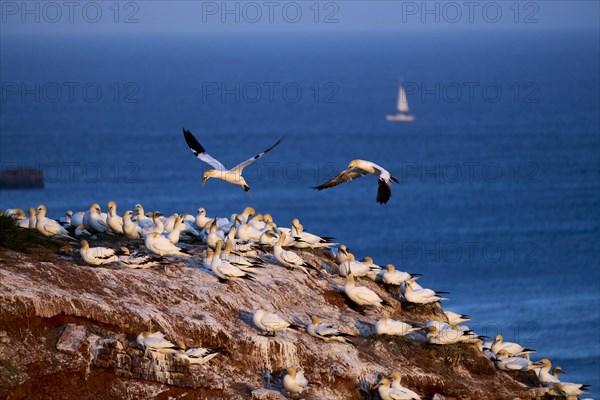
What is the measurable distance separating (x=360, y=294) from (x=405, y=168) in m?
78.9

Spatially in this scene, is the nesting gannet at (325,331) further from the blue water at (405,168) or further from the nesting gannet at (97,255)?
the blue water at (405,168)

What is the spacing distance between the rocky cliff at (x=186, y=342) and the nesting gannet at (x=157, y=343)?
16 centimetres

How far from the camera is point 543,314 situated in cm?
5169

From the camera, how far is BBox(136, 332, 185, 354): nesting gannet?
63.2ft

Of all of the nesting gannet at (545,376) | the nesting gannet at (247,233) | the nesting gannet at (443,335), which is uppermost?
the nesting gannet at (247,233)

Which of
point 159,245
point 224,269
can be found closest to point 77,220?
point 159,245

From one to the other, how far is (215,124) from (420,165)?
103 ft

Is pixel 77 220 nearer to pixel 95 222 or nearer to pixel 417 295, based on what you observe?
pixel 95 222

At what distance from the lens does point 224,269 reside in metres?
21.6

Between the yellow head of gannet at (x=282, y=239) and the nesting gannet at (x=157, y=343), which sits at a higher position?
the yellow head of gannet at (x=282, y=239)

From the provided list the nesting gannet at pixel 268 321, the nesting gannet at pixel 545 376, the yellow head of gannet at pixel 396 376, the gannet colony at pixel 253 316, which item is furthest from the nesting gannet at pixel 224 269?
the nesting gannet at pixel 545 376

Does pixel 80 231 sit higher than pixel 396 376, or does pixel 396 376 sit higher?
pixel 80 231

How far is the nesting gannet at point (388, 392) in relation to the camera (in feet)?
65.4

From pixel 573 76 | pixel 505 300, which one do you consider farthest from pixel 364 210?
pixel 573 76
